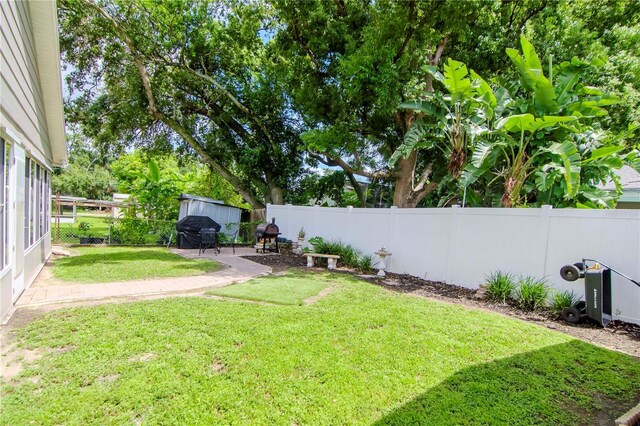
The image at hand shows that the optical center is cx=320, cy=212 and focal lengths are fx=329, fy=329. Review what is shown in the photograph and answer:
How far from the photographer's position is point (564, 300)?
551 cm

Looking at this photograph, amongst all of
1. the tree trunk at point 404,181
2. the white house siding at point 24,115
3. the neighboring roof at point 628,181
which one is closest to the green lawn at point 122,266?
the white house siding at point 24,115

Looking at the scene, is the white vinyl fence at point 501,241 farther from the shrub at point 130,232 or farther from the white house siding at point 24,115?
the shrub at point 130,232

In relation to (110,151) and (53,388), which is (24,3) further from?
(110,151)

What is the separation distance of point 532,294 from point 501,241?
3.91 feet

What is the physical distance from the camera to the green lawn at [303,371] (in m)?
2.63

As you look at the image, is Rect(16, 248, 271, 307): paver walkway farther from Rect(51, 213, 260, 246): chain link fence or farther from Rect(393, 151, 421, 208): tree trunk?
Rect(393, 151, 421, 208): tree trunk

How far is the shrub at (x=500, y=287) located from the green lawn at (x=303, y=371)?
1426 millimetres

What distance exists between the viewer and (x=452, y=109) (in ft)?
28.9

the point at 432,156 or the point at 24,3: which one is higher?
the point at 24,3

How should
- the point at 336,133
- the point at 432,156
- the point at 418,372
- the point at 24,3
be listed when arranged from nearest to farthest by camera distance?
the point at 418,372 → the point at 24,3 → the point at 336,133 → the point at 432,156

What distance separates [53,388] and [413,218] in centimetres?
752

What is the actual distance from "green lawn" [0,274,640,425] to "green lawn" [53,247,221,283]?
95.8 inches

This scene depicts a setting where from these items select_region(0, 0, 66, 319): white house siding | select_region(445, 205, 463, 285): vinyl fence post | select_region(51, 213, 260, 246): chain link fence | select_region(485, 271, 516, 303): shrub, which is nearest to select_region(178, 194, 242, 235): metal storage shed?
select_region(51, 213, 260, 246): chain link fence

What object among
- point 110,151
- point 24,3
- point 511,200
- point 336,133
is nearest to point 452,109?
point 511,200
